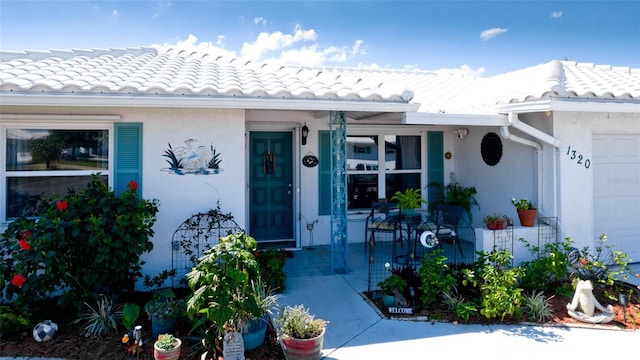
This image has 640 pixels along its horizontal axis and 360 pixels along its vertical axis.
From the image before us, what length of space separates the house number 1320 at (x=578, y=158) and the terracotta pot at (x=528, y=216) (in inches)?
44.3

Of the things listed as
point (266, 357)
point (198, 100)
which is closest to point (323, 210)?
point (198, 100)

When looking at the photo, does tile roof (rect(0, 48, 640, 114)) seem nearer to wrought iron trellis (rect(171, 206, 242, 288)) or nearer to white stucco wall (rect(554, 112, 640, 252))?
white stucco wall (rect(554, 112, 640, 252))

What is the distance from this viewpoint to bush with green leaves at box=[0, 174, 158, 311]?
4715 mm

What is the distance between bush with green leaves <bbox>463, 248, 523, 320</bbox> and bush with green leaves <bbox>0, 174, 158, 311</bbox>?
A: 423 centimetres

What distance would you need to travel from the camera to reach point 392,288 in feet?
18.2

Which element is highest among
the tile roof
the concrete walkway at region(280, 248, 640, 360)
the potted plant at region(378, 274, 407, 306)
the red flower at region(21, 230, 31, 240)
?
the tile roof

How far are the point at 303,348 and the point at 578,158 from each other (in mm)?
5890

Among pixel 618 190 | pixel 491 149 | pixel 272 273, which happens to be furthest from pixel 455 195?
pixel 272 273

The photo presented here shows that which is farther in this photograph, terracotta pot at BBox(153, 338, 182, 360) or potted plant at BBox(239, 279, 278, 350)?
potted plant at BBox(239, 279, 278, 350)

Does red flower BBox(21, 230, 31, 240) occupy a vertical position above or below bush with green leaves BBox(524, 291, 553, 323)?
above

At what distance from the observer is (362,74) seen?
36.2 feet

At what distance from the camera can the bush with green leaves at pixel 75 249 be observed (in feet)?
15.5

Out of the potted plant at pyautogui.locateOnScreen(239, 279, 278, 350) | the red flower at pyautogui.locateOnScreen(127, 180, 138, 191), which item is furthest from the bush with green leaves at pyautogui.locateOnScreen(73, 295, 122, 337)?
the potted plant at pyautogui.locateOnScreen(239, 279, 278, 350)

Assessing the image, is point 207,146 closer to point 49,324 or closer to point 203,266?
point 203,266
